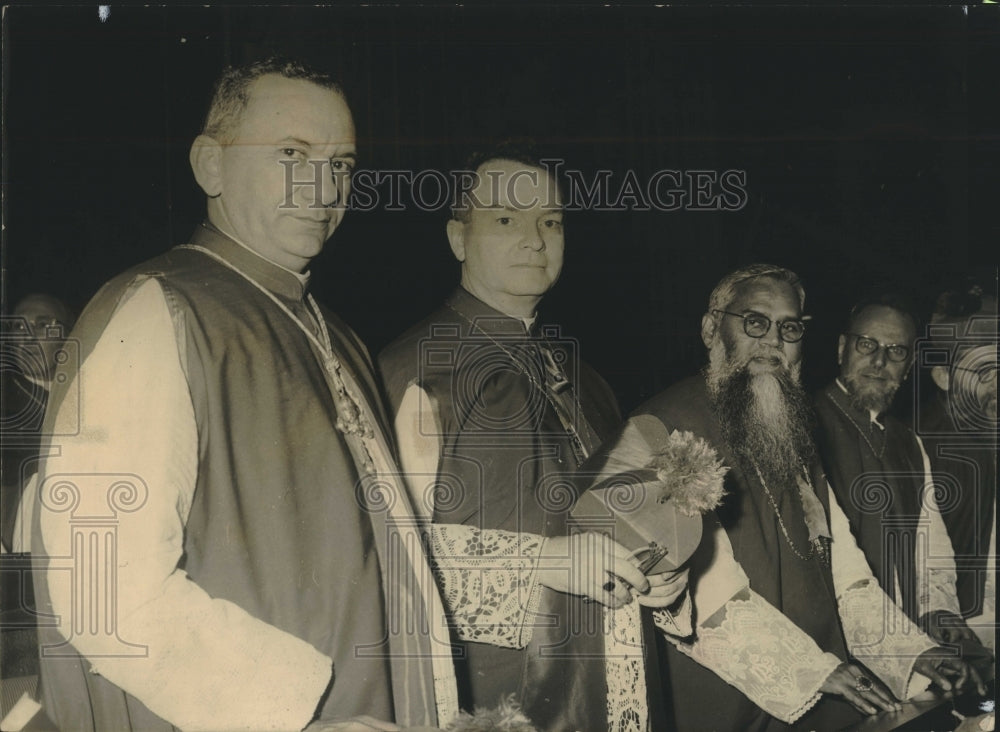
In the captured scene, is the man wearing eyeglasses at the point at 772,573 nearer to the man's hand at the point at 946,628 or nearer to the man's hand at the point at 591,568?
the man's hand at the point at 946,628

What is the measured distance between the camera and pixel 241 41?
3.71 metres

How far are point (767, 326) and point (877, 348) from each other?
416mm

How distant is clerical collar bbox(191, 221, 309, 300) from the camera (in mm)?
3512

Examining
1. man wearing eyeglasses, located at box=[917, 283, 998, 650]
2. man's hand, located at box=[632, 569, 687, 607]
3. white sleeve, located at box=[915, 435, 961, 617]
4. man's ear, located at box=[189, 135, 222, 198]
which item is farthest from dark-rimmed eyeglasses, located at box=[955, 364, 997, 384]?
man's ear, located at box=[189, 135, 222, 198]

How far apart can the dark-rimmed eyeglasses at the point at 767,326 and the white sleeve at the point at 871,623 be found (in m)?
0.59

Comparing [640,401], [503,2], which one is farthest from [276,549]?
[503,2]

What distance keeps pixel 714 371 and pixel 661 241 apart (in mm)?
458

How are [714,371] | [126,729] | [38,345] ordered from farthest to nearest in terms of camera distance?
[714,371], [38,345], [126,729]

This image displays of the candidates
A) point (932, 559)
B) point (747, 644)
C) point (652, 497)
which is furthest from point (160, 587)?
point (932, 559)

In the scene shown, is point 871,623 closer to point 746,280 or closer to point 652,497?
point 652,497

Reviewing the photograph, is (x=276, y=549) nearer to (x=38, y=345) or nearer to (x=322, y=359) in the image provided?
(x=322, y=359)

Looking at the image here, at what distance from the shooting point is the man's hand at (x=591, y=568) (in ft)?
11.9

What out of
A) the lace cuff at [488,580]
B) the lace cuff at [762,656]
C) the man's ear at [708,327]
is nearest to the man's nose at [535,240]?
the man's ear at [708,327]

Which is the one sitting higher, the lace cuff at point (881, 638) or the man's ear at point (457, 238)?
the man's ear at point (457, 238)
